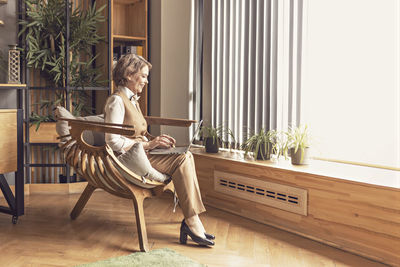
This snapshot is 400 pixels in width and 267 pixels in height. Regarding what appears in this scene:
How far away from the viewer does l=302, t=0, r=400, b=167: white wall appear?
2.79 metres

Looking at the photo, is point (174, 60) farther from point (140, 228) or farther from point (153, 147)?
point (140, 228)

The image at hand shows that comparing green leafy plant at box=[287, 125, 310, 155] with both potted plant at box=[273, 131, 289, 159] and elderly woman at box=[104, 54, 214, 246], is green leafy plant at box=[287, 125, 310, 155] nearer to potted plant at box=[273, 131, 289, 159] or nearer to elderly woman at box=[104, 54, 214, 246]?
potted plant at box=[273, 131, 289, 159]

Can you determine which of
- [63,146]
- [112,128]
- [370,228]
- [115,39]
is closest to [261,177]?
[370,228]

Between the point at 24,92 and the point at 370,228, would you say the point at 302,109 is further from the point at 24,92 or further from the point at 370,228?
the point at 24,92

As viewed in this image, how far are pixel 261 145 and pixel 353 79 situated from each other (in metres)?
0.83

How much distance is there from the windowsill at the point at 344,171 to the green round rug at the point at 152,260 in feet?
3.30

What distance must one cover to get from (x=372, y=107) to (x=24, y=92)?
320 cm

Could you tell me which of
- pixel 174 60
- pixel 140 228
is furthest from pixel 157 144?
pixel 174 60

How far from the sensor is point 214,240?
2773mm

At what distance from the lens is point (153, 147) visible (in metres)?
2.82

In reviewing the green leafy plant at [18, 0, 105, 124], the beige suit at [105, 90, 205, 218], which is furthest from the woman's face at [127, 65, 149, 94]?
the green leafy plant at [18, 0, 105, 124]

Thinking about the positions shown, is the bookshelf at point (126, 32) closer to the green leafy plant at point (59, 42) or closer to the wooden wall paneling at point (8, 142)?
the green leafy plant at point (59, 42)

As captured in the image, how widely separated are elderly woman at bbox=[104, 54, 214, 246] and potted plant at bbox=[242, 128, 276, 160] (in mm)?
768

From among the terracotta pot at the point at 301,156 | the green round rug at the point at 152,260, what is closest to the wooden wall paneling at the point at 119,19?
the terracotta pot at the point at 301,156
